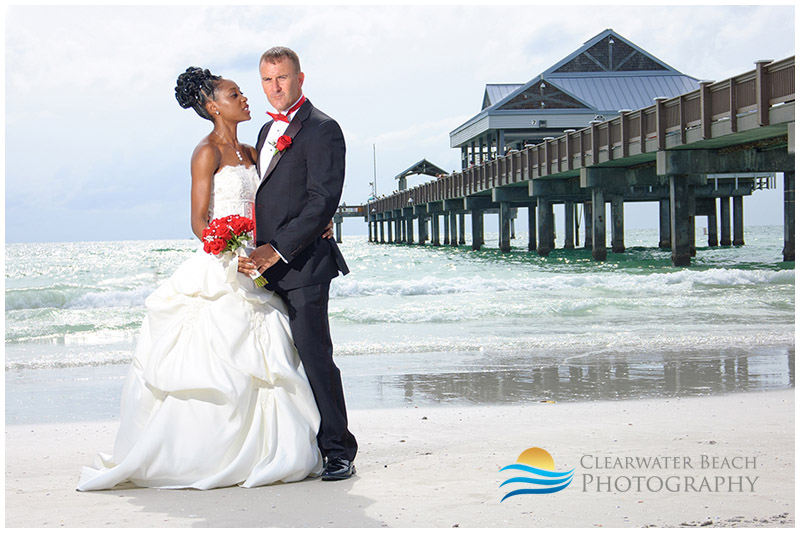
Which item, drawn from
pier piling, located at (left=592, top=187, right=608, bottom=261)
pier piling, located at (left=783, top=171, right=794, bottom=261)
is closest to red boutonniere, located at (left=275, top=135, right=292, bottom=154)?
pier piling, located at (left=783, top=171, right=794, bottom=261)

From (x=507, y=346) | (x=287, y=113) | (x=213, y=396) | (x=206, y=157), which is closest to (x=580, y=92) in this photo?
(x=507, y=346)

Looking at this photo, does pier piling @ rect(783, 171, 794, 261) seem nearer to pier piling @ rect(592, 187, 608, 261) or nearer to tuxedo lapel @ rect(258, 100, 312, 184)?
pier piling @ rect(592, 187, 608, 261)

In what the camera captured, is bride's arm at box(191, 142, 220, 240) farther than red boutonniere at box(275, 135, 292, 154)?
Yes

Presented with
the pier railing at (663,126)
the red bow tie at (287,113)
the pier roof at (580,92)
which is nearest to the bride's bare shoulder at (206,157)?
the red bow tie at (287,113)

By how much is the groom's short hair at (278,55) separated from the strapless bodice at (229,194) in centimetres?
51

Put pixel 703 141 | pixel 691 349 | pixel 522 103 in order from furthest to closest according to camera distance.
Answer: pixel 522 103 → pixel 703 141 → pixel 691 349

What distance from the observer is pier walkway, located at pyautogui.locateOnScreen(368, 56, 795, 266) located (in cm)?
1859

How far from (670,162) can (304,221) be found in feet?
69.9

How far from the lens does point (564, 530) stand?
3047 millimetres

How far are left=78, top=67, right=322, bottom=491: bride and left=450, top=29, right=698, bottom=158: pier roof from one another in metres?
49.8

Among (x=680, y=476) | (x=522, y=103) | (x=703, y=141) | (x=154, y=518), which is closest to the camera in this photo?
(x=154, y=518)

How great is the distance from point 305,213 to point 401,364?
474 cm

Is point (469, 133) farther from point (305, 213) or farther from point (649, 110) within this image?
point (305, 213)

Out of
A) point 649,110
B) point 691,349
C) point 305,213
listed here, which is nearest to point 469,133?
point 649,110
